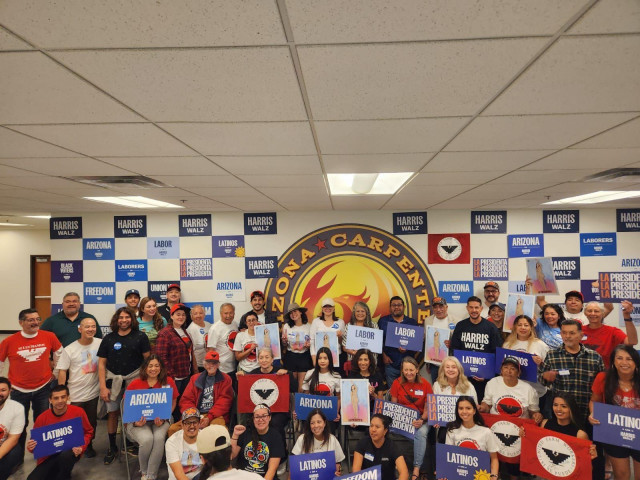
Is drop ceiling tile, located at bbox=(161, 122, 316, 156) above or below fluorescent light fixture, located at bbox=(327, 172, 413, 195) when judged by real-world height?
below

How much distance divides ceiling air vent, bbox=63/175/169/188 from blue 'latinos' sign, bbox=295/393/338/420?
2306mm

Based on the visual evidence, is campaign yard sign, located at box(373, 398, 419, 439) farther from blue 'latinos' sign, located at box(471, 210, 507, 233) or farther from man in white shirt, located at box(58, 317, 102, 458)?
blue 'latinos' sign, located at box(471, 210, 507, 233)

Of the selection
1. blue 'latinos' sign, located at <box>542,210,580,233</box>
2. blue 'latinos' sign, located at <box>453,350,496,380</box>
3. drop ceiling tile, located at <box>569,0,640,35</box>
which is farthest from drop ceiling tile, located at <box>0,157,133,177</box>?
blue 'latinos' sign, located at <box>542,210,580,233</box>

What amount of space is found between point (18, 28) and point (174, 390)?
135 inches

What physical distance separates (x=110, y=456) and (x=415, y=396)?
3054 millimetres

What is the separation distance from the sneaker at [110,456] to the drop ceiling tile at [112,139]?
3082 mm

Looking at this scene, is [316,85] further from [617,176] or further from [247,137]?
[617,176]

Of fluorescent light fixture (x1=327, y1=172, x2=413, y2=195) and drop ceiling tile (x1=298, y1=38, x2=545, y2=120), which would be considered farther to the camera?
fluorescent light fixture (x1=327, y1=172, x2=413, y2=195)

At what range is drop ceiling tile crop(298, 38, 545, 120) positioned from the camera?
1.12 m

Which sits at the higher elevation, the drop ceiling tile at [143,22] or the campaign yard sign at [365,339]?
the drop ceiling tile at [143,22]

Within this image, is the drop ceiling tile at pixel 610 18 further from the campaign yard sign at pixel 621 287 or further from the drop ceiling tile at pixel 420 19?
the campaign yard sign at pixel 621 287

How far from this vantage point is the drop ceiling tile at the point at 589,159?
234 centimetres

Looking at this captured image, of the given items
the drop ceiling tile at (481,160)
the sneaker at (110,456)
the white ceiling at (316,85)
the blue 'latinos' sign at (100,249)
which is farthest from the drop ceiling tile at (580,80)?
the blue 'latinos' sign at (100,249)

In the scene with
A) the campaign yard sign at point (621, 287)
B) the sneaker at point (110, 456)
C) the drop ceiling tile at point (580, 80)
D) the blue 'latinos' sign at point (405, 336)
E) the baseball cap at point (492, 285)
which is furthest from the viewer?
the campaign yard sign at point (621, 287)
